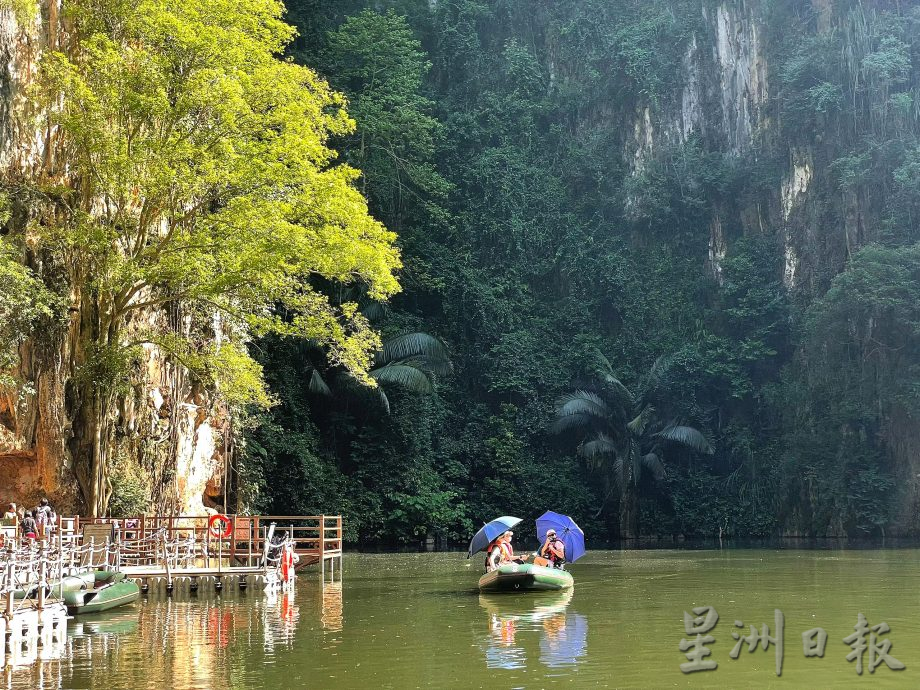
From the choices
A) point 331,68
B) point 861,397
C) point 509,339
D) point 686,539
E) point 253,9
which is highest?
point 331,68

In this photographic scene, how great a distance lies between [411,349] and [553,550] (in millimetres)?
17541

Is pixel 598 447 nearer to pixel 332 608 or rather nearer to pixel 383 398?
pixel 383 398

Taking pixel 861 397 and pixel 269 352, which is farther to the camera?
pixel 861 397

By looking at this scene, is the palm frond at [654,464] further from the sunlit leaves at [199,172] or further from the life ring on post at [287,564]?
the life ring on post at [287,564]

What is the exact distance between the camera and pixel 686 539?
42.0 meters

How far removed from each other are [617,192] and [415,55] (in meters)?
10.8

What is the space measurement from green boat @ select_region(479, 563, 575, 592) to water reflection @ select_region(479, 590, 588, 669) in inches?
8.0

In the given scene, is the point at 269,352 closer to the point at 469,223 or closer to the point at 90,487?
the point at 469,223

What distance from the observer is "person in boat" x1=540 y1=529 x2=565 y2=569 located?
21641mm

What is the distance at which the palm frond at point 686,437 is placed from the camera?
4106 centimetres

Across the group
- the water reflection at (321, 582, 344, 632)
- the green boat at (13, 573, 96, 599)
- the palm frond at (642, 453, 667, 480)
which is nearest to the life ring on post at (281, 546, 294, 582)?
the water reflection at (321, 582, 344, 632)

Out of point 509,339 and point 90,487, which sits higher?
point 509,339

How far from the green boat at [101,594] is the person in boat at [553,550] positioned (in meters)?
7.49

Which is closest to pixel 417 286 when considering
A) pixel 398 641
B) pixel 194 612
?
pixel 194 612
